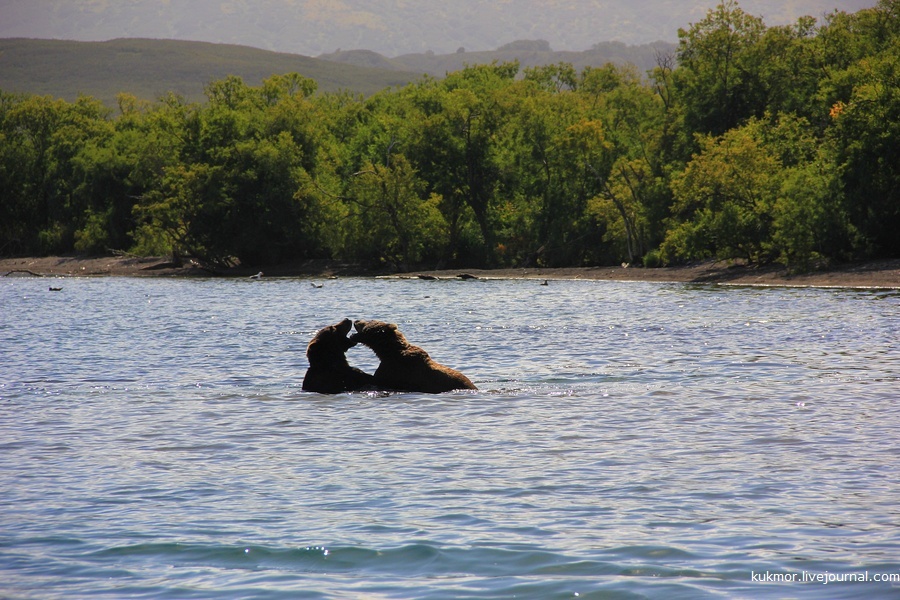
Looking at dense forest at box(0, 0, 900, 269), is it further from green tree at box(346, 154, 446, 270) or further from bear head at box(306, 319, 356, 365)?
bear head at box(306, 319, 356, 365)

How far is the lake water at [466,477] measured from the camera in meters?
10.1

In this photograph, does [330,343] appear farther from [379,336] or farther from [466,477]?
[466,477]

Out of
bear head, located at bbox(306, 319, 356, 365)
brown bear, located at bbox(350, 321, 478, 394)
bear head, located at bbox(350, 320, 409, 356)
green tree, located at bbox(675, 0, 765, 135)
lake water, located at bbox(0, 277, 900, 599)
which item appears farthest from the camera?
green tree, located at bbox(675, 0, 765, 135)

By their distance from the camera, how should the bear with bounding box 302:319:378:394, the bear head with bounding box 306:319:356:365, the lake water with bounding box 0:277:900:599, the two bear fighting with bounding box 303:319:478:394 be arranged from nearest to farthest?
the lake water with bounding box 0:277:900:599 < the bear head with bounding box 306:319:356:365 < the two bear fighting with bounding box 303:319:478:394 < the bear with bounding box 302:319:378:394

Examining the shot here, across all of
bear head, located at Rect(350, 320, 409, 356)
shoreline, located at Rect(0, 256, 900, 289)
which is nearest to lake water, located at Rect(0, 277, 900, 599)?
bear head, located at Rect(350, 320, 409, 356)

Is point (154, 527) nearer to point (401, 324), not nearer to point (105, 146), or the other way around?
point (401, 324)

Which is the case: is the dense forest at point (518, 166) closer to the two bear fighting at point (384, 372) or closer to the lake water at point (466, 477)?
the lake water at point (466, 477)


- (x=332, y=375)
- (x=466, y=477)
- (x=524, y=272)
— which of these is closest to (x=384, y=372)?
(x=332, y=375)

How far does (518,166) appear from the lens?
101m

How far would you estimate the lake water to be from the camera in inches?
398

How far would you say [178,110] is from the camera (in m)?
110

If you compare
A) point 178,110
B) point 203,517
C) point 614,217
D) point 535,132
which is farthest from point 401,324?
point 178,110

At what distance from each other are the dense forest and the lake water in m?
41.4

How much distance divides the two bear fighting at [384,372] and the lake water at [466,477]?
0.73 meters
